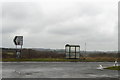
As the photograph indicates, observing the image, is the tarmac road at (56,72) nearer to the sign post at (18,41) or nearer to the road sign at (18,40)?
the sign post at (18,41)

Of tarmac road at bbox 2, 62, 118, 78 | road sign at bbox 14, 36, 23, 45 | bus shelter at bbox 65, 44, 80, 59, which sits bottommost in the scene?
tarmac road at bbox 2, 62, 118, 78

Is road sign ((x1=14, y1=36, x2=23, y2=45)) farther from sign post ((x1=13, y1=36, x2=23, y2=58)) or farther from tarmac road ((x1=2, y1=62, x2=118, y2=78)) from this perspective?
tarmac road ((x1=2, y1=62, x2=118, y2=78))

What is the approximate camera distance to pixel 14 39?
4544 centimetres

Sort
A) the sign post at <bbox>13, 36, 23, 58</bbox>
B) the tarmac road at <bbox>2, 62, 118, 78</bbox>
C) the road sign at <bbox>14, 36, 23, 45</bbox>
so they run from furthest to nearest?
the road sign at <bbox>14, 36, 23, 45</bbox> < the sign post at <bbox>13, 36, 23, 58</bbox> < the tarmac road at <bbox>2, 62, 118, 78</bbox>

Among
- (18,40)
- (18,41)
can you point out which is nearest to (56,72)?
(18,41)

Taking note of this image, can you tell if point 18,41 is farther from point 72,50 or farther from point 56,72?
point 56,72

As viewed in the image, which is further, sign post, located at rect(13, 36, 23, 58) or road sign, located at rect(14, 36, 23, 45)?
road sign, located at rect(14, 36, 23, 45)

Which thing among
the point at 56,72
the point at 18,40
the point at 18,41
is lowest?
the point at 56,72

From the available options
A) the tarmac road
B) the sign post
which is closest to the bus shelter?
the sign post

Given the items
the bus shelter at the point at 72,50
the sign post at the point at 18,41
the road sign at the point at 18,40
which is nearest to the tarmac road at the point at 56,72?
the bus shelter at the point at 72,50

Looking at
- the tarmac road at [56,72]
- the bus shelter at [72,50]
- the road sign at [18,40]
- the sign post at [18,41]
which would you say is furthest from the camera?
the road sign at [18,40]

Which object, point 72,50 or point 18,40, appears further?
point 18,40

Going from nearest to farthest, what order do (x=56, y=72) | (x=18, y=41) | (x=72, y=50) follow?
(x=56, y=72), (x=72, y=50), (x=18, y=41)

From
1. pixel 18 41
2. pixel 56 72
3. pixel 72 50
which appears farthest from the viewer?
pixel 18 41
